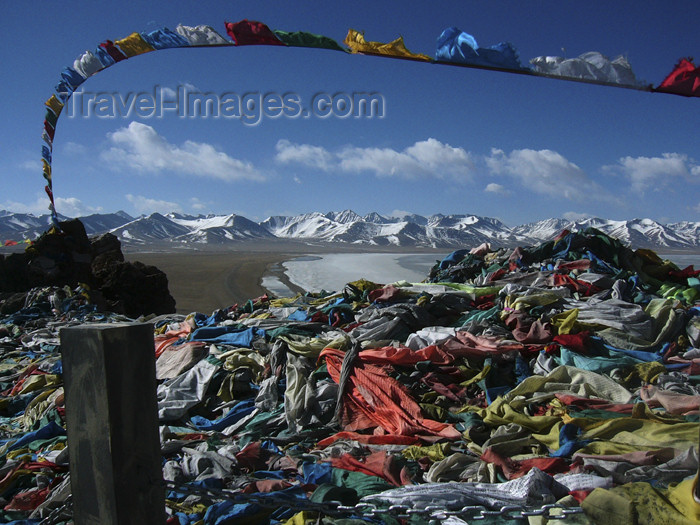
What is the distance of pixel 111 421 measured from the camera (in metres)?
1.59

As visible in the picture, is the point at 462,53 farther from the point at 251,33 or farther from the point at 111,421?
the point at 111,421

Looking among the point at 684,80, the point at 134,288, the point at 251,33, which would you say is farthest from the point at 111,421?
the point at 134,288

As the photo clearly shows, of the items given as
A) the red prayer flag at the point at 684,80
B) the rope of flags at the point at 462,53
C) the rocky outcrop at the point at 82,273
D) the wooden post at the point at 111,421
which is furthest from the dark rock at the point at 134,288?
the red prayer flag at the point at 684,80

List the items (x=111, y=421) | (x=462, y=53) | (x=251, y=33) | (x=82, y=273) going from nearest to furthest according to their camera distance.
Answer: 1. (x=111, y=421)
2. (x=462, y=53)
3. (x=251, y=33)
4. (x=82, y=273)

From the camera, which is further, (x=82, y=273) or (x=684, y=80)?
(x=82, y=273)

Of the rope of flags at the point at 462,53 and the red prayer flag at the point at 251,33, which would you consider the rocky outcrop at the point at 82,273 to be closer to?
the rope of flags at the point at 462,53

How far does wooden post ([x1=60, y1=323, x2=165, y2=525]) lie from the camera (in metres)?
1.58

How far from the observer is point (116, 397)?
62.7 inches

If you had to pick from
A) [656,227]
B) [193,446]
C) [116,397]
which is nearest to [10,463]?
[193,446]

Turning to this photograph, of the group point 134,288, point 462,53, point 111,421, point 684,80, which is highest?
point 462,53

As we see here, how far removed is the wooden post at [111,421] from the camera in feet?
5.20

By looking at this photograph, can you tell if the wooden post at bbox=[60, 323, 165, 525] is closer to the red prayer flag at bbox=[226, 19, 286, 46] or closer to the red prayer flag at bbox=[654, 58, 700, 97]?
the red prayer flag at bbox=[654, 58, 700, 97]

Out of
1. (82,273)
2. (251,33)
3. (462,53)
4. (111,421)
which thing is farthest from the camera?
(82,273)

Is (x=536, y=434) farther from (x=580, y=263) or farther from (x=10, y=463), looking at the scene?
(x=580, y=263)
